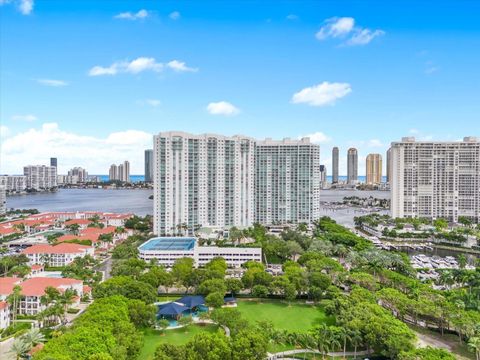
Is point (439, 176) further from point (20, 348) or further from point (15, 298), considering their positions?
point (20, 348)

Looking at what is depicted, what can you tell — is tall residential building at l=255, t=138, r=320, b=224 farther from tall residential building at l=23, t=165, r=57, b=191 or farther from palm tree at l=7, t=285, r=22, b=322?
tall residential building at l=23, t=165, r=57, b=191

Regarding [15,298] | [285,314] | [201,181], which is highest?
[201,181]

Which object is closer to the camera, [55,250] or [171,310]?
[171,310]

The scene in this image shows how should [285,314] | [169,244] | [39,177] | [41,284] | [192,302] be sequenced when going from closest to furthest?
[285,314] → [192,302] → [41,284] → [169,244] → [39,177]

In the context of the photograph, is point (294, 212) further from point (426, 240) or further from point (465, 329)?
point (465, 329)

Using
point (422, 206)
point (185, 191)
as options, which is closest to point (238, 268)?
point (185, 191)

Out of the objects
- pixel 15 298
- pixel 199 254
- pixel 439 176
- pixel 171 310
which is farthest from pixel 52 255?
pixel 439 176
